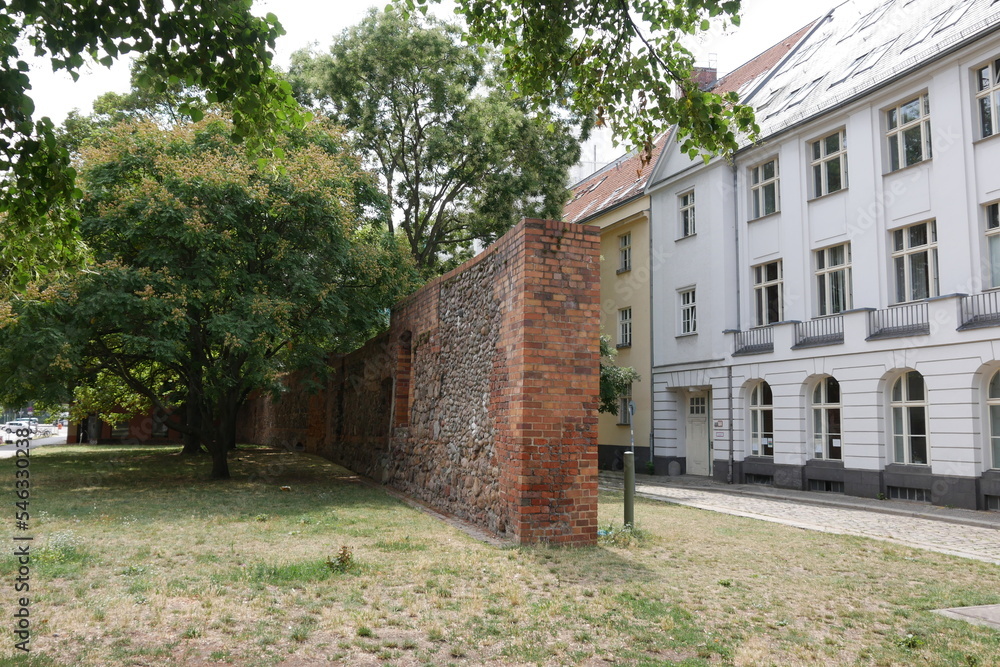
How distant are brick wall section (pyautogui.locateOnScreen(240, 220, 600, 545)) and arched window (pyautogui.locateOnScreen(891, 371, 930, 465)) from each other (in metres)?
10.2

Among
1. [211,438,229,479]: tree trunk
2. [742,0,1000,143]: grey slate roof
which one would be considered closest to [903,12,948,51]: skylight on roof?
[742,0,1000,143]: grey slate roof

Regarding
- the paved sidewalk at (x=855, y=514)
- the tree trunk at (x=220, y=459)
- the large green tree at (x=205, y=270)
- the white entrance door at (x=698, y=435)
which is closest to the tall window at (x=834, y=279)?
the paved sidewalk at (x=855, y=514)

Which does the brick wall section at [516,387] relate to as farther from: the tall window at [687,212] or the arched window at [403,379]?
the tall window at [687,212]

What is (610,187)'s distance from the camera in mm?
29781

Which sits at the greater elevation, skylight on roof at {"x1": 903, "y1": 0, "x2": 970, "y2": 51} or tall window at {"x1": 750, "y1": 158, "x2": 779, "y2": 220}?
skylight on roof at {"x1": 903, "y1": 0, "x2": 970, "y2": 51}

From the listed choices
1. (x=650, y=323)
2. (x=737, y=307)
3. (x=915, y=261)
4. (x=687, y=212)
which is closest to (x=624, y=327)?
(x=650, y=323)

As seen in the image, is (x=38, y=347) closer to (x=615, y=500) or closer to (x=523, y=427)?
(x=523, y=427)

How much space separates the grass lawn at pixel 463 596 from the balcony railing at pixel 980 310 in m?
6.88

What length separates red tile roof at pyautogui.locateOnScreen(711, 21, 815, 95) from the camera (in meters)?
24.0

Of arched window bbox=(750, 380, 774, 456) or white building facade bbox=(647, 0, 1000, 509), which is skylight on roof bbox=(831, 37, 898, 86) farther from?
arched window bbox=(750, 380, 774, 456)

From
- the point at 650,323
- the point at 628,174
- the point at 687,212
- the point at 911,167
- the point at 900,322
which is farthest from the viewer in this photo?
the point at 628,174

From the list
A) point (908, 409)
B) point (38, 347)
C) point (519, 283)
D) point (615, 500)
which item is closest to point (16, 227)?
point (519, 283)

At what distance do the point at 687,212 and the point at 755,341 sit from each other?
524cm

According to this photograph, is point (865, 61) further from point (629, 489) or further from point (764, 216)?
point (629, 489)
